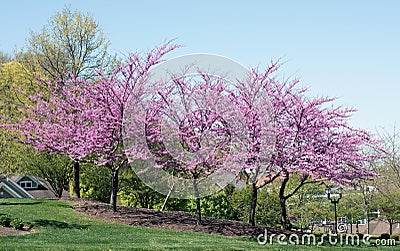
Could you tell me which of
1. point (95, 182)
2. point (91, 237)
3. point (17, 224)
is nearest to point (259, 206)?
point (95, 182)

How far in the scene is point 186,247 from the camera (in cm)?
1125

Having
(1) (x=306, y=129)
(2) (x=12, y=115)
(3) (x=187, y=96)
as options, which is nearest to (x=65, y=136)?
(3) (x=187, y=96)

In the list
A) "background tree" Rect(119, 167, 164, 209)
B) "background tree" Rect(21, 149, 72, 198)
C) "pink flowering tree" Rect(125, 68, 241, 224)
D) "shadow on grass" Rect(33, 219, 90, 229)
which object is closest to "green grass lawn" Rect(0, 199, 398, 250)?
"shadow on grass" Rect(33, 219, 90, 229)

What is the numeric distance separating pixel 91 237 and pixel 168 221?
14.2ft

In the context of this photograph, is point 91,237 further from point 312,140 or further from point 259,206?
point 259,206

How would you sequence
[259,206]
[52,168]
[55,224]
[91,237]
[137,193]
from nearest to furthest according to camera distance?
1. [91,237]
2. [55,224]
3. [52,168]
4. [137,193]
5. [259,206]

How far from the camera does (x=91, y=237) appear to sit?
513 inches

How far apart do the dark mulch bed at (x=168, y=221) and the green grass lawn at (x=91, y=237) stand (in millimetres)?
713

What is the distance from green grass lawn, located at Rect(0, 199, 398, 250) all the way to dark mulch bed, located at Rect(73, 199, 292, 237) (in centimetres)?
71

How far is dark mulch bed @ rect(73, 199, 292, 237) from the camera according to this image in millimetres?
16320

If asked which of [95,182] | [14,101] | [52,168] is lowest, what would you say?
[95,182]

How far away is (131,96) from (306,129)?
6.03 metres

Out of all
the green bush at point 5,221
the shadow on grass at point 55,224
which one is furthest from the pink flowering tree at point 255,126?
the green bush at point 5,221

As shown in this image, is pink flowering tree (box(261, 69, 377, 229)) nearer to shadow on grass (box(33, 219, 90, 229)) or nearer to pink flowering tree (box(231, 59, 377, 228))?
pink flowering tree (box(231, 59, 377, 228))
